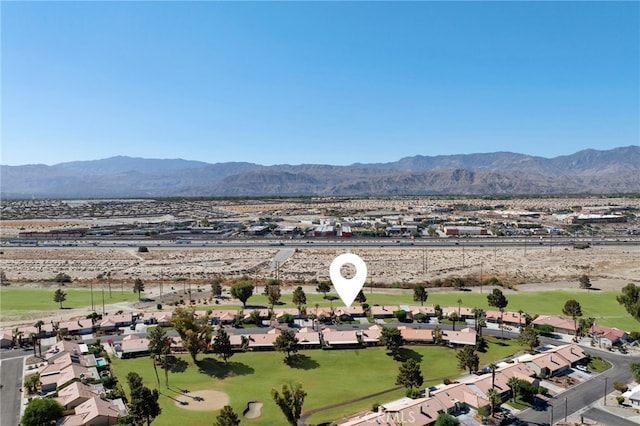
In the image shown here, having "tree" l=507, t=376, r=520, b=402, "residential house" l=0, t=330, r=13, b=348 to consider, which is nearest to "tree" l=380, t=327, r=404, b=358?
"tree" l=507, t=376, r=520, b=402

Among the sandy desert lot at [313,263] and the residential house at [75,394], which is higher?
the sandy desert lot at [313,263]

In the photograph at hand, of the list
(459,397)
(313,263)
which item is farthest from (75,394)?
(313,263)

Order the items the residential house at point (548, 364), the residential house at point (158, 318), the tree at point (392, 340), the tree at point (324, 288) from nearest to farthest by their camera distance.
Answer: the residential house at point (548, 364) → the tree at point (392, 340) → the residential house at point (158, 318) → the tree at point (324, 288)

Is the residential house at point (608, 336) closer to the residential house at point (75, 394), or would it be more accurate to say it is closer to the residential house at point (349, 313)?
the residential house at point (349, 313)

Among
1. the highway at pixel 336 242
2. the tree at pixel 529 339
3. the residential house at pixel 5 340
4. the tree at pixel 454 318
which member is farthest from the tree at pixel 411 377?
the highway at pixel 336 242

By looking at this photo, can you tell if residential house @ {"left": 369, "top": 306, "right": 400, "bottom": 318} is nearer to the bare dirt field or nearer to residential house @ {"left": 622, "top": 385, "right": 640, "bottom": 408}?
the bare dirt field

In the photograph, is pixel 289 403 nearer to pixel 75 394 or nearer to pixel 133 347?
pixel 75 394

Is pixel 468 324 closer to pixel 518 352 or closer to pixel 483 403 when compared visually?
pixel 518 352
